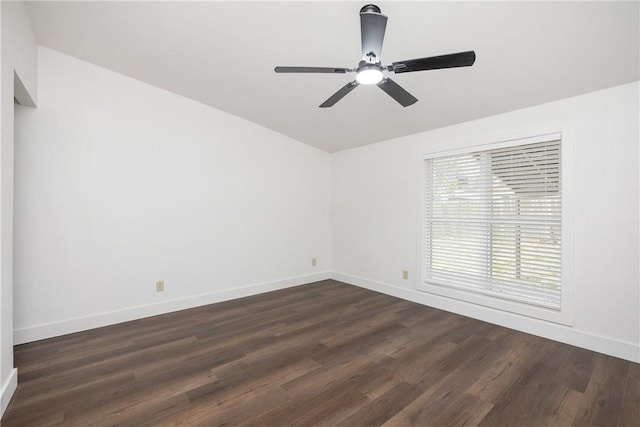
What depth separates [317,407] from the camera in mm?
1815

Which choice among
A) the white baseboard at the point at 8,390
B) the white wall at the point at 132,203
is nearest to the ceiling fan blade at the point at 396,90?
the white wall at the point at 132,203

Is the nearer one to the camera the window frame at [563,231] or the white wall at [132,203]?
the window frame at [563,231]

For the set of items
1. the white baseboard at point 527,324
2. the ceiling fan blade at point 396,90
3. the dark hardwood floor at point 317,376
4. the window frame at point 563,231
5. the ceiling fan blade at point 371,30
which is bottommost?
the dark hardwood floor at point 317,376

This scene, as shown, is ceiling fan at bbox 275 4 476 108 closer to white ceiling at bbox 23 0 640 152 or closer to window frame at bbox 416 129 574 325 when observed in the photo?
white ceiling at bbox 23 0 640 152

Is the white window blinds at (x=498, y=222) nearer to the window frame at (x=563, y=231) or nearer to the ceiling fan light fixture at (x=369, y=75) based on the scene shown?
the window frame at (x=563, y=231)

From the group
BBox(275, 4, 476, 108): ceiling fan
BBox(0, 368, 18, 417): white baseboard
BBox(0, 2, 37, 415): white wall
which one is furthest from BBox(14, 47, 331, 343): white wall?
BBox(275, 4, 476, 108): ceiling fan

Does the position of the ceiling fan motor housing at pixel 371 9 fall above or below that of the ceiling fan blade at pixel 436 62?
above

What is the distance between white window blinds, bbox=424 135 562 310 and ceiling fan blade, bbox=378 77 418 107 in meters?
1.54

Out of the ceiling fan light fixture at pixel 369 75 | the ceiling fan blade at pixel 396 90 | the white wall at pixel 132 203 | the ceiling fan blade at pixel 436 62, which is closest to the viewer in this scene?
the ceiling fan blade at pixel 436 62

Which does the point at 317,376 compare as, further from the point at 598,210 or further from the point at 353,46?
the point at 598,210

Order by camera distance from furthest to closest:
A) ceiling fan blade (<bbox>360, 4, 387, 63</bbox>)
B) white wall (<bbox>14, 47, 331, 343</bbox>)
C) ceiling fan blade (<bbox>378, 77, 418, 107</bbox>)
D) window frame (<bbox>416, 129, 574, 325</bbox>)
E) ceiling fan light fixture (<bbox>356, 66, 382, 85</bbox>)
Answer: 1. white wall (<bbox>14, 47, 331, 343</bbox>)
2. window frame (<bbox>416, 129, 574, 325</bbox>)
3. ceiling fan blade (<bbox>378, 77, 418, 107</bbox>)
4. ceiling fan light fixture (<bbox>356, 66, 382, 85</bbox>)
5. ceiling fan blade (<bbox>360, 4, 387, 63</bbox>)

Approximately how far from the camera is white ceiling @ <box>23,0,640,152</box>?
1.95 meters

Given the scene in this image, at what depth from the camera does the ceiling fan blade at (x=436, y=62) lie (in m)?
1.70

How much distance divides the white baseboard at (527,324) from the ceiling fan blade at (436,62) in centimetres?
254
